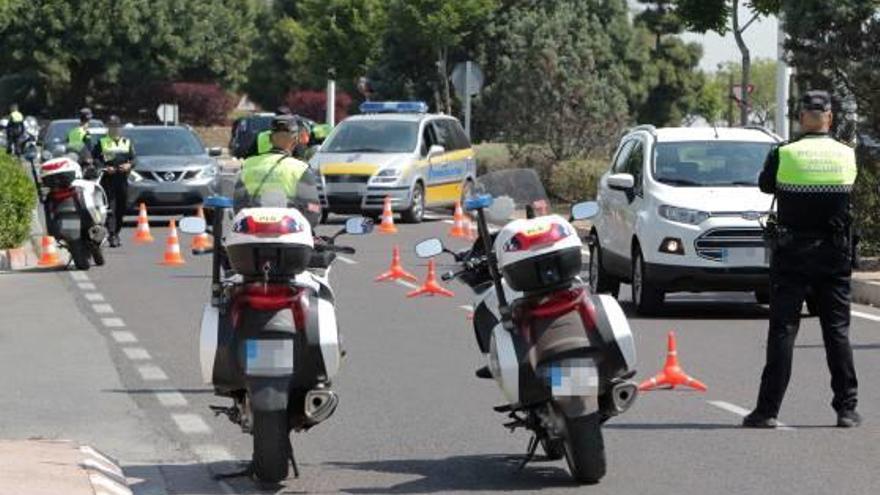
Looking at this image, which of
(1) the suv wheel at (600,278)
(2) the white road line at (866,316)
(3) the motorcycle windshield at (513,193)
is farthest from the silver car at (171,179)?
(3) the motorcycle windshield at (513,193)

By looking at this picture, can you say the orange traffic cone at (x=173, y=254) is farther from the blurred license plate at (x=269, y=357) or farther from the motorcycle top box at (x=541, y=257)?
the motorcycle top box at (x=541, y=257)

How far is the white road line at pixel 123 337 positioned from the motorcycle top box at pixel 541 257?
Answer: 7342 millimetres

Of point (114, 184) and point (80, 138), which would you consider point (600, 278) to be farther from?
point (80, 138)

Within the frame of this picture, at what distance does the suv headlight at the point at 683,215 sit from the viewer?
61.2 feet

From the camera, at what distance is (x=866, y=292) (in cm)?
2058

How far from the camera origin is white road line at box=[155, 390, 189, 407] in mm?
13031

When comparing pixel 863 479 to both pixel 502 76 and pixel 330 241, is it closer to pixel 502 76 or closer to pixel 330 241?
pixel 330 241

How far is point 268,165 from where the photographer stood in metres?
Result: 12.1

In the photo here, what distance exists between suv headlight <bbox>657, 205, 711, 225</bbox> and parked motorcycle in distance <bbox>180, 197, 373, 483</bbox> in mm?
8913

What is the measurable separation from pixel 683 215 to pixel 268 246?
9.24 m

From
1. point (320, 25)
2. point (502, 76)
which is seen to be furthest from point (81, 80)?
point (502, 76)

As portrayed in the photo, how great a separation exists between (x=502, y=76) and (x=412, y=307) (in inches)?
903

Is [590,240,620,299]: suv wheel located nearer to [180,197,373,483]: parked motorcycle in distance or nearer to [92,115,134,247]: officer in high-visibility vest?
[92,115,134,247]: officer in high-visibility vest

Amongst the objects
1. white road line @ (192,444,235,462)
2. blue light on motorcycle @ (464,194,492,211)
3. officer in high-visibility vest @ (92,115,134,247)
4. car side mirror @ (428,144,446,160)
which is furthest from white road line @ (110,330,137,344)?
car side mirror @ (428,144,446,160)
